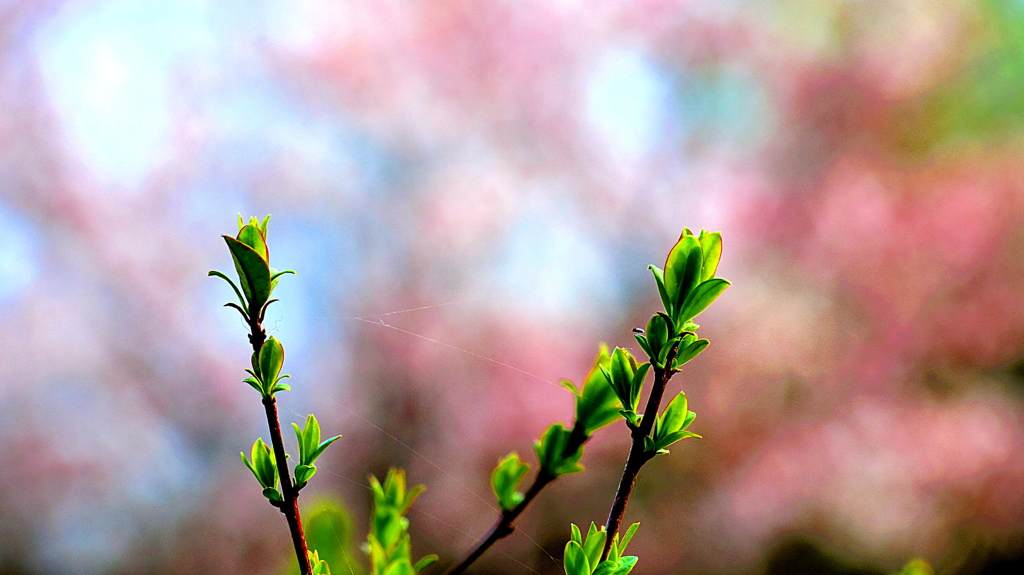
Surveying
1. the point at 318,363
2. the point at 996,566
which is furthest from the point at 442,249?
the point at 996,566

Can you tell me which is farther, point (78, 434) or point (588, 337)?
point (588, 337)

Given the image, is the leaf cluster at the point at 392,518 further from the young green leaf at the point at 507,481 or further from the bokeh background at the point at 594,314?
the bokeh background at the point at 594,314

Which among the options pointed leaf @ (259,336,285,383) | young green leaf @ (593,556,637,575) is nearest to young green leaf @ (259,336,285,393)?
pointed leaf @ (259,336,285,383)

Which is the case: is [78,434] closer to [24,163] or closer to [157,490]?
[157,490]

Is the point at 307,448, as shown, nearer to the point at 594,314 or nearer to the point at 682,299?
the point at 682,299

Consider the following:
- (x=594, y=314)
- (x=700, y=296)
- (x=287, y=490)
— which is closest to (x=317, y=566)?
(x=287, y=490)

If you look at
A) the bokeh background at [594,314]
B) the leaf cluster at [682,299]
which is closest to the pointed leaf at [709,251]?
the leaf cluster at [682,299]

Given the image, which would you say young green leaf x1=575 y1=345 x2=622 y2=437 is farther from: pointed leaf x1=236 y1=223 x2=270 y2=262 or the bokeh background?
the bokeh background
